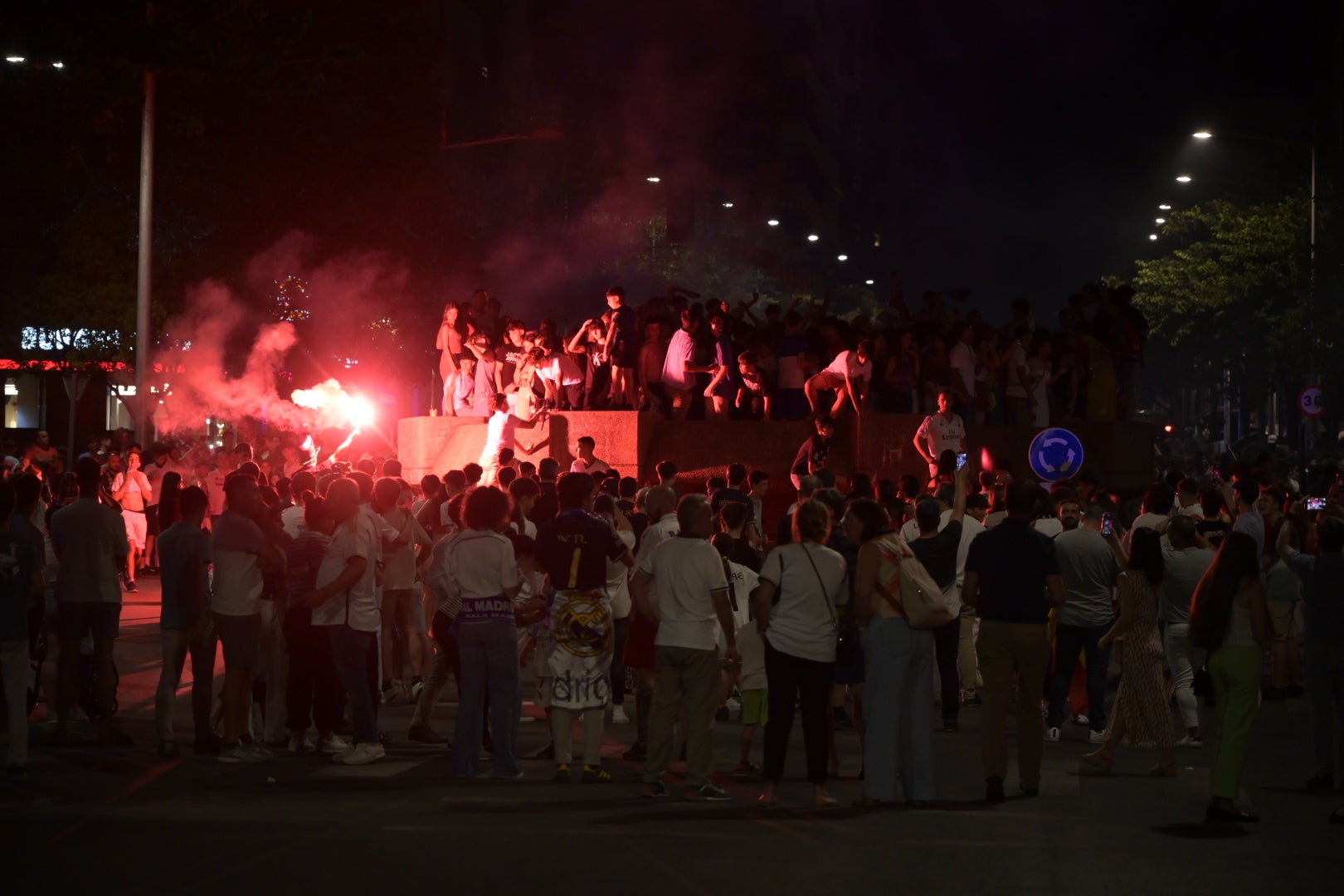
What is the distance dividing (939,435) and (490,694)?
1009 centimetres

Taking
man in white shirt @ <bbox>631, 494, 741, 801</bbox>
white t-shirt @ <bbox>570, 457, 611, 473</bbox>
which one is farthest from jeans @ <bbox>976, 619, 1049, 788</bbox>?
white t-shirt @ <bbox>570, 457, 611, 473</bbox>

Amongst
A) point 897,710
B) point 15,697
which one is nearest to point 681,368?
point 897,710

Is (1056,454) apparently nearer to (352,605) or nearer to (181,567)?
(352,605)

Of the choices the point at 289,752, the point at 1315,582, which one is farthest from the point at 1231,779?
the point at 289,752

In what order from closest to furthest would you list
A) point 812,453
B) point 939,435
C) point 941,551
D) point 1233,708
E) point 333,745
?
point 1233,708
point 333,745
point 941,551
point 812,453
point 939,435

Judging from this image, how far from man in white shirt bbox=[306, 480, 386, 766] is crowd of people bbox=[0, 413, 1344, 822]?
16mm

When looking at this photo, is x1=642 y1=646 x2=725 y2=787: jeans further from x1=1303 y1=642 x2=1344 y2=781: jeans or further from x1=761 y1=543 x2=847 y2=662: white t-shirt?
x1=1303 y1=642 x2=1344 y2=781: jeans

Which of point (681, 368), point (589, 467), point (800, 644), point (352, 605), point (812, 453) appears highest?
point (681, 368)

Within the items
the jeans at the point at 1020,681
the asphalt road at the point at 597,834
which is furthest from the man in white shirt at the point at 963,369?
the jeans at the point at 1020,681

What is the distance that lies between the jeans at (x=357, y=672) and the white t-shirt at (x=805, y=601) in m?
2.59

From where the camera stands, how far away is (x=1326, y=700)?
33.4ft

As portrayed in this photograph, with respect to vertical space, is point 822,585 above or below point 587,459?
below

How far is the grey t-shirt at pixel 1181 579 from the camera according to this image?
1179cm

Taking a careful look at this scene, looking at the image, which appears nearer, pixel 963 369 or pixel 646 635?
pixel 646 635
